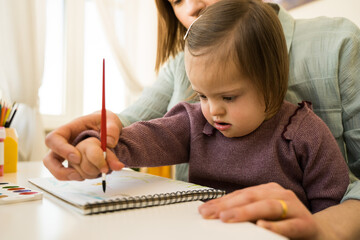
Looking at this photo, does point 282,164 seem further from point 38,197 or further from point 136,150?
point 38,197

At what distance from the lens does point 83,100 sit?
2865 mm

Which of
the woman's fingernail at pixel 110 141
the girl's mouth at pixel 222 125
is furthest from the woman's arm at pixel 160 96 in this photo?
the woman's fingernail at pixel 110 141

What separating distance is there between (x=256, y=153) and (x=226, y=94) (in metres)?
0.16

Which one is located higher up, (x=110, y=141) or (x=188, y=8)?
(x=188, y=8)

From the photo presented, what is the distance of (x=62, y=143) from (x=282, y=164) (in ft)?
1.49

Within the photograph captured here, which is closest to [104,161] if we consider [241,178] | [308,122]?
[241,178]

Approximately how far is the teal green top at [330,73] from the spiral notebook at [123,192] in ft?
1.52

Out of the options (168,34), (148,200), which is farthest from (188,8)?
(148,200)

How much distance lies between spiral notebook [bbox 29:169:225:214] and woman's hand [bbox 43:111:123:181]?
34 millimetres

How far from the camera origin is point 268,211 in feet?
1.45

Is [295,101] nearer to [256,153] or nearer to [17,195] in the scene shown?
[256,153]

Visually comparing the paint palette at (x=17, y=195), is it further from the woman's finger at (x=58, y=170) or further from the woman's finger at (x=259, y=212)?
the woman's finger at (x=259, y=212)

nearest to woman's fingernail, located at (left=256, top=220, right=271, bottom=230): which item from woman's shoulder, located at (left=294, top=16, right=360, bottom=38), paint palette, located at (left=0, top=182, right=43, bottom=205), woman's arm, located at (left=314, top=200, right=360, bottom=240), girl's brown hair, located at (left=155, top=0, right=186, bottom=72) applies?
woman's arm, located at (left=314, top=200, right=360, bottom=240)

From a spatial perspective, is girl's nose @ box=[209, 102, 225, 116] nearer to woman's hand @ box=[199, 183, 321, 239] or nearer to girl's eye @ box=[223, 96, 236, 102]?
girl's eye @ box=[223, 96, 236, 102]
